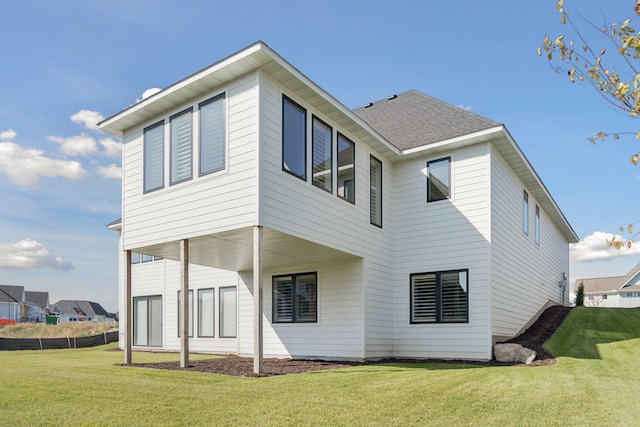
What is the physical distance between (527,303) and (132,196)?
1195 centimetres

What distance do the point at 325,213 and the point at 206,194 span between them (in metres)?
2.60

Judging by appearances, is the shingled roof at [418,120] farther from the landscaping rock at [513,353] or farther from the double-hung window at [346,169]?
the landscaping rock at [513,353]

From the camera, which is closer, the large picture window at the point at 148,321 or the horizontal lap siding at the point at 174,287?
the horizontal lap siding at the point at 174,287

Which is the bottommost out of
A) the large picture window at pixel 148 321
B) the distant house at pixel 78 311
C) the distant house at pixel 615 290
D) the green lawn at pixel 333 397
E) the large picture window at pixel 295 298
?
the distant house at pixel 78 311

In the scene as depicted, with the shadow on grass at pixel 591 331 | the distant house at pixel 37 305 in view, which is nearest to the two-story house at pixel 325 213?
the shadow on grass at pixel 591 331

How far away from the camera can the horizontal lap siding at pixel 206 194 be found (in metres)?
9.12

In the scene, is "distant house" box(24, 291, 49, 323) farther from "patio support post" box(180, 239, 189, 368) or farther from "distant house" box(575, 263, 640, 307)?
"distant house" box(575, 263, 640, 307)

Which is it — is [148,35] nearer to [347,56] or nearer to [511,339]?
[347,56]

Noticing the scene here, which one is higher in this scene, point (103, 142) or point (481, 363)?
point (103, 142)

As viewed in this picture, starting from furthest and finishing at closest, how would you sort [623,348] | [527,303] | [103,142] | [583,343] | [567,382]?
[527,303], [103,142], [583,343], [623,348], [567,382]

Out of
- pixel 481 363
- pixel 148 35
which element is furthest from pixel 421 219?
pixel 148 35

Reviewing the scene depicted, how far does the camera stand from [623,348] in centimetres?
1192

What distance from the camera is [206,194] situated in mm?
9750

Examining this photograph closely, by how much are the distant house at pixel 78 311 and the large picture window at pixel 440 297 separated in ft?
240
